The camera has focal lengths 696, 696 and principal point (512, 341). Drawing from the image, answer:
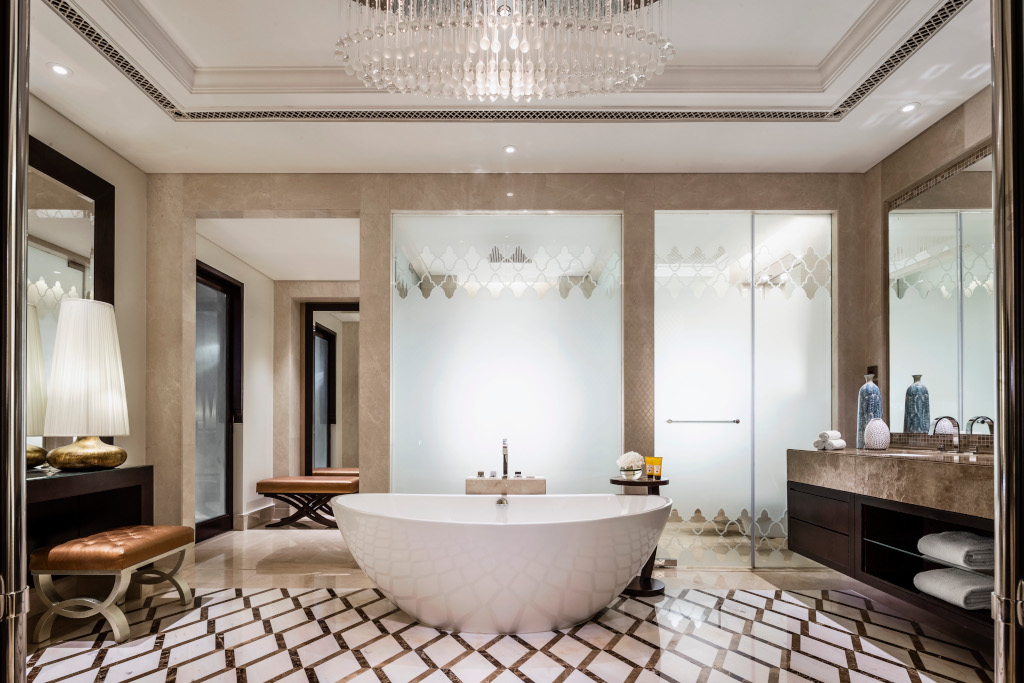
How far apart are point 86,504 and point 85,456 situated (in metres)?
0.54

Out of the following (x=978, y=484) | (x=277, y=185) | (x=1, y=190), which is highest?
(x=277, y=185)

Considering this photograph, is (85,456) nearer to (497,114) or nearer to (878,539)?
(497,114)

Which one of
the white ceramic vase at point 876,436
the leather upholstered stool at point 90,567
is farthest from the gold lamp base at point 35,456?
the white ceramic vase at point 876,436

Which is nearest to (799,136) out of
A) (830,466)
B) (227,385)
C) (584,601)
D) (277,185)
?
(830,466)

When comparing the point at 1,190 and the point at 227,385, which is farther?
the point at 227,385

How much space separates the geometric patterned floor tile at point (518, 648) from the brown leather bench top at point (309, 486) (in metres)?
1.92

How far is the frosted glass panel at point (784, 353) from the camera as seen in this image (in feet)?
13.9

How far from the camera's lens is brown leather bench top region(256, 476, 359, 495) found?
5.43 m

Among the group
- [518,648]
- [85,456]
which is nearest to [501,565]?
[518,648]

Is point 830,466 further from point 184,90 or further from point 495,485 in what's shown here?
point 184,90

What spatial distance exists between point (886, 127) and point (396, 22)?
2606 mm

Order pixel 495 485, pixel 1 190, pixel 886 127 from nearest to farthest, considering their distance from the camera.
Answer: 1. pixel 1 190
2. pixel 886 127
3. pixel 495 485

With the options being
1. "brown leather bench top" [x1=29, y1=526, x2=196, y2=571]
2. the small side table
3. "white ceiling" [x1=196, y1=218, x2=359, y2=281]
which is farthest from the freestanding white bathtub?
"white ceiling" [x1=196, y1=218, x2=359, y2=281]

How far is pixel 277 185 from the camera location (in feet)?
14.0
